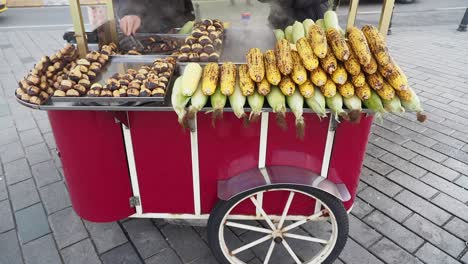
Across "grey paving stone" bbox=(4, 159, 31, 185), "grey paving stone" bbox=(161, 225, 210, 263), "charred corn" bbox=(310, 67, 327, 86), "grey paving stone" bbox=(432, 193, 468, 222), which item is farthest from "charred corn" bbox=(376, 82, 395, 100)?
"grey paving stone" bbox=(4, 159, 31, 185)

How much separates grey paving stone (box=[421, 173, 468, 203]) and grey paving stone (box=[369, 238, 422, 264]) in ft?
3.00

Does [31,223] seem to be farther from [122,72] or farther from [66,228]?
[122,72]

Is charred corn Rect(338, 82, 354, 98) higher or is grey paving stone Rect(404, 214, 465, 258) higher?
charred corn Rect(338, 82, 354, 98)

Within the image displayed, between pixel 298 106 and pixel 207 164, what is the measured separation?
70 cm

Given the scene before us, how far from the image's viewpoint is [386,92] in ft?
5.48

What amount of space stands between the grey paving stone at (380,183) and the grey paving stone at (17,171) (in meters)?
3.18

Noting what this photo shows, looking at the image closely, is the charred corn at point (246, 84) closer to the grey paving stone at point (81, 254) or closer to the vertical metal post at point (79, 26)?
the vertical metal post at point (79, 26)

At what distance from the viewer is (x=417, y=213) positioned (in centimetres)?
275

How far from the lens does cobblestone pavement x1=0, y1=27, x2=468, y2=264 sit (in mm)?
2410

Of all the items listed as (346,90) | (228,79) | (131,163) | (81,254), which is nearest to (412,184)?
(346,90)

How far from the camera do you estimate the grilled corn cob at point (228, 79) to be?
66.9 inches

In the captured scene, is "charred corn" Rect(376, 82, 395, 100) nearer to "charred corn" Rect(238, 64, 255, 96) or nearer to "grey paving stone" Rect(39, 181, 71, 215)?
"charred corn" Rect(238, 64, 255, 96)

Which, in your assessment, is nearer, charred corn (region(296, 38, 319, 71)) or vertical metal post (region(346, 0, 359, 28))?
charred corn (region(296, 38, 319, 71))

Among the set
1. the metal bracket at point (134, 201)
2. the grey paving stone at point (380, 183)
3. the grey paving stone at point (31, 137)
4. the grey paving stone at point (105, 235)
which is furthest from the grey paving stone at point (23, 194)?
the grey paving stone at point (380, 183)
